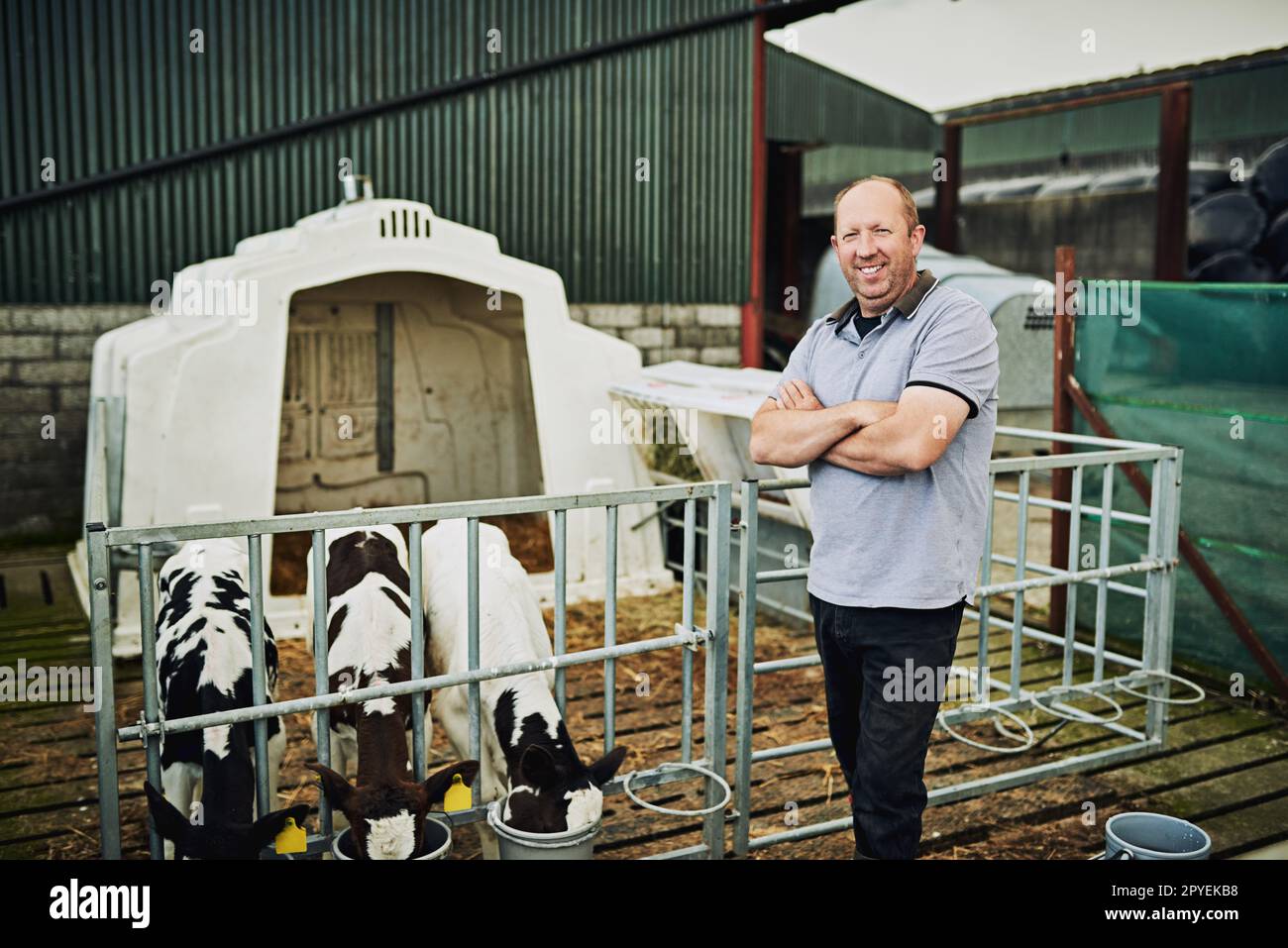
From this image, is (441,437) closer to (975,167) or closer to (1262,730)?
(1262,730)

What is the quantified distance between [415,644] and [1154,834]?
2.41 m

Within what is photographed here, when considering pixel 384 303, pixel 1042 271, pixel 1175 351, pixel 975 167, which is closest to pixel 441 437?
pixel 384 303

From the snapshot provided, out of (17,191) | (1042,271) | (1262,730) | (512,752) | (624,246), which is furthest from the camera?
(1042,271)

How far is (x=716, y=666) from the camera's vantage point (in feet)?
12.6

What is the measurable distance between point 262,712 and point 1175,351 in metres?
5.14

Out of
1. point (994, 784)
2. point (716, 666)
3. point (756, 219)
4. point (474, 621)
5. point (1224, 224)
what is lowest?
point (994, 784)

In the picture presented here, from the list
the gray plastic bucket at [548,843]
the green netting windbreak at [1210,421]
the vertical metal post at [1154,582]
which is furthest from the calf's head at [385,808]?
the green netting windbreak at [1210,421]

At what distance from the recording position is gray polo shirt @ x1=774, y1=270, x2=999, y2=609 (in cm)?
293

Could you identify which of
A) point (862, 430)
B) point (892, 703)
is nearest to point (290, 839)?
point (892, 703)

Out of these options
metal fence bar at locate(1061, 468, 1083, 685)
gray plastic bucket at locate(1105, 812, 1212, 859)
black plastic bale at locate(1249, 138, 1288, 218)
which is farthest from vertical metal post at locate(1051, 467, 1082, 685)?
black plastic bale at locate(1249, 138, 1288, 218)

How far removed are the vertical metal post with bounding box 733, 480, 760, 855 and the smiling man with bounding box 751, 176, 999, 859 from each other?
0.65 m

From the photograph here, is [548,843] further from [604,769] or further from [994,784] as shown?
[994,784]

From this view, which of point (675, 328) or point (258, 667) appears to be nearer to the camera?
point (258, 667)

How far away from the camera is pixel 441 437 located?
893 centimetres
